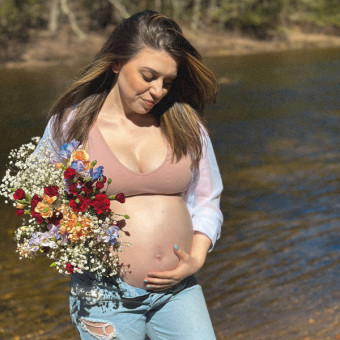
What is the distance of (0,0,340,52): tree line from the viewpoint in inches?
1094

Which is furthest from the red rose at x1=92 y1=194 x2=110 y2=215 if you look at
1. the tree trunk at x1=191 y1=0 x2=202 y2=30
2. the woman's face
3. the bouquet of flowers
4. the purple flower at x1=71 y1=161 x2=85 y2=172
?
the tree trunk at x1=191 y1=0 x2=202 y2=30

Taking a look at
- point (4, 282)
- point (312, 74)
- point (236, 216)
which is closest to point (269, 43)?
point (312, 74)

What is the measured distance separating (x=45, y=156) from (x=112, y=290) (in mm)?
649

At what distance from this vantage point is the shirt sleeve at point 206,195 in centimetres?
292

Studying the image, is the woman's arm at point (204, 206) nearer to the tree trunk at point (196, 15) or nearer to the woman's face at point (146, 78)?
the woman's face at point (146, 78)

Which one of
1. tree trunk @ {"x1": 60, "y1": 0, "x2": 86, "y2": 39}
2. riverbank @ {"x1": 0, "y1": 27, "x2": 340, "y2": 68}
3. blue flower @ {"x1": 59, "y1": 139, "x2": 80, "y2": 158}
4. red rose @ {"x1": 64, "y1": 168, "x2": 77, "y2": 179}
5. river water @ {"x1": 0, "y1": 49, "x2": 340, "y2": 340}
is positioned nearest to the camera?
red rose @ {"x1": 64, "y1": 168, "x2": 77, "y2": 179}

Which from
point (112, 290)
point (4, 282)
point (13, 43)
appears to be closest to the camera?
point (112, 290)

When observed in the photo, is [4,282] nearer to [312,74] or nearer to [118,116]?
[118,116]

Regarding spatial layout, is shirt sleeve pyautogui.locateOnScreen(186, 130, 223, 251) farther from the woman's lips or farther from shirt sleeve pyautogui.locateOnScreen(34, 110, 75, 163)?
shirt sleeve pyautogui.locateOnScreen(34, 110, 75, 163)

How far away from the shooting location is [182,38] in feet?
9.15

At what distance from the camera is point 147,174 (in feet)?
9.00

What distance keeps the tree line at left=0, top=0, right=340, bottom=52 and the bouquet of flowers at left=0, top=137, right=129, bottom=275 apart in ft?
80.7

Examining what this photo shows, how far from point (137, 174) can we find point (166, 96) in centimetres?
48

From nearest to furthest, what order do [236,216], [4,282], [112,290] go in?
1. [112,290]
2. [4,282]
3. [236,216]
